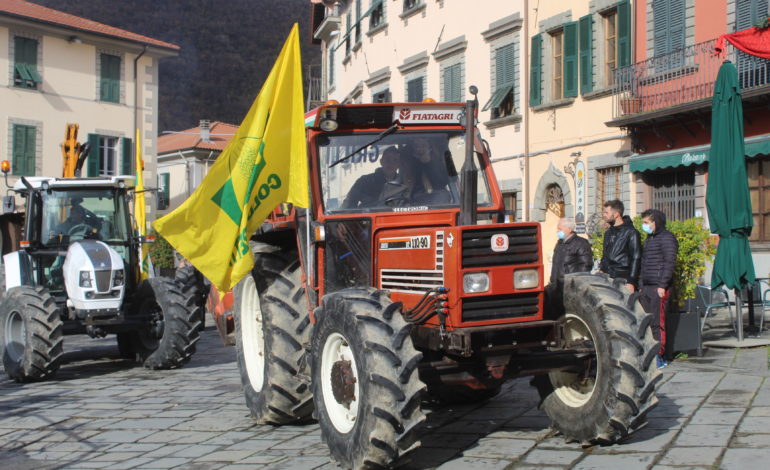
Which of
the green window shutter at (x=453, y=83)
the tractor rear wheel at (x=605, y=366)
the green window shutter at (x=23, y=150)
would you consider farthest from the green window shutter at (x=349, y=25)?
the tractor rear wheel at (x=605, y=366)

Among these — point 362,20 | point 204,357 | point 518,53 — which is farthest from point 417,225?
point 362,20

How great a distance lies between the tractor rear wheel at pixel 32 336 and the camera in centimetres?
1012

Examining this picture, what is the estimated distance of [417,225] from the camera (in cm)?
621

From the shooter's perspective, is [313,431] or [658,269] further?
[658,269]

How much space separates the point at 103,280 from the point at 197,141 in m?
43.4

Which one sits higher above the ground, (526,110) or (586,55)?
(586,55)

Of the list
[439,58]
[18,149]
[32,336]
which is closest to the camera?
[32,336]

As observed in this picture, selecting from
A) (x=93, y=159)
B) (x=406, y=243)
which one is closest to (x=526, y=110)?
(x=406, y=243)

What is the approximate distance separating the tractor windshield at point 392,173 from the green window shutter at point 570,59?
1502 cm

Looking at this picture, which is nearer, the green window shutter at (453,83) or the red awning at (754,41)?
the red awning at (754,41)

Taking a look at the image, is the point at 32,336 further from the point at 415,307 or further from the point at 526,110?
the point at 526,110

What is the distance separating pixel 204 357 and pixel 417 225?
698 cm

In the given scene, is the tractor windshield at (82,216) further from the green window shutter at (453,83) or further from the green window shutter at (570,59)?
the green window shutter at (453,83)

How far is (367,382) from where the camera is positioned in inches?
209
